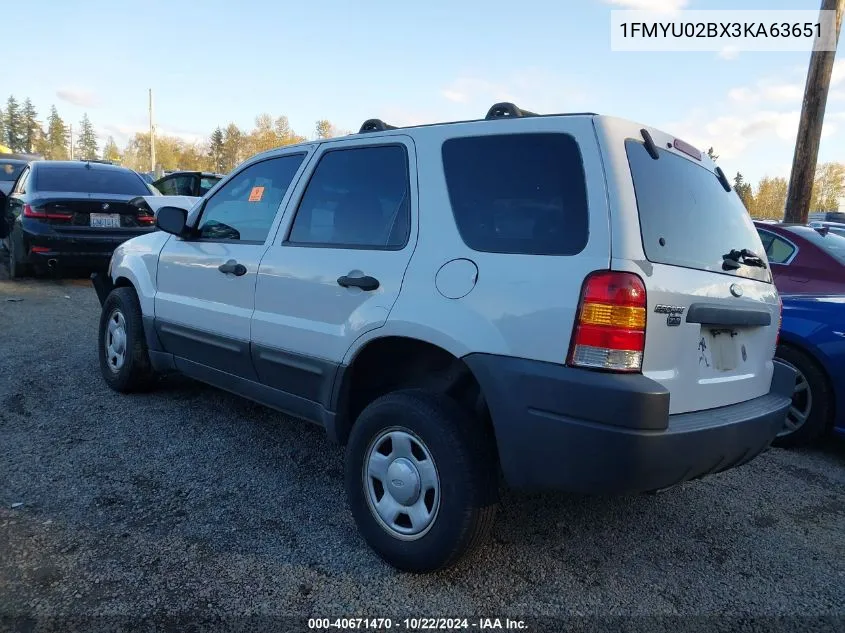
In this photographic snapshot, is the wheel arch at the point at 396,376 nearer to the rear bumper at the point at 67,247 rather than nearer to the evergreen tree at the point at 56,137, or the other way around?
the rear bumper at the point at 67,247

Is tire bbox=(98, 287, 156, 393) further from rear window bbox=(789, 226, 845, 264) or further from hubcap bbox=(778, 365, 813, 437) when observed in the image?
rear window bbox=(789, 226, 845, 264)

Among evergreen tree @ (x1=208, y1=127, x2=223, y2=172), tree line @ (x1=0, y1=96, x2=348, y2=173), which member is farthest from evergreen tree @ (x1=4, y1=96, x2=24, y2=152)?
evergreen tree @ (x1=208, y1=127, x2=223, y2=172)

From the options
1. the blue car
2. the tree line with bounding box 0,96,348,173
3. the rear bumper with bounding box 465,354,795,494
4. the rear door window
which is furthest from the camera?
the tree line with bounding box 0,96,348,173

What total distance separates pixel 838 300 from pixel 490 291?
10.7ft

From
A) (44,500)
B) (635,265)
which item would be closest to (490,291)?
(635,265)

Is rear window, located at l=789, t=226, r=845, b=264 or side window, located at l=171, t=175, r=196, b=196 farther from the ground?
side window, located at l=171, t=175, r=196, b=196

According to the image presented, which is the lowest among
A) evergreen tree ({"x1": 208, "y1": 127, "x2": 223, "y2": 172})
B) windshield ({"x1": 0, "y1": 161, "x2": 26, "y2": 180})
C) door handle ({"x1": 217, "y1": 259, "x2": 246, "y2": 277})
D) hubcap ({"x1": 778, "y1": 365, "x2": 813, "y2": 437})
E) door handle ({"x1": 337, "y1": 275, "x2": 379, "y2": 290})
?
hubcap ({"x1": 778, "y1": 365, "x2": 813, "y2": 437})

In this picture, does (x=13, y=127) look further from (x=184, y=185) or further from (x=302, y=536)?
(x=302, y=536)

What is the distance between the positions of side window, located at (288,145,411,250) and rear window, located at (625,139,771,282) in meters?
0.99

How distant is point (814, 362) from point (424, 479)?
3.22 meters

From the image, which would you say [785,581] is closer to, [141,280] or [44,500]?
[44,500]

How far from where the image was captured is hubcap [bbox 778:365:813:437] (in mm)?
4293

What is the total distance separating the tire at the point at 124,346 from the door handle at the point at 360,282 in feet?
7.37

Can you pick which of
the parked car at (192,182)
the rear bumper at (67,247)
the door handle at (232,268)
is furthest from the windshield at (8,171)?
the door handle at (232,268)
